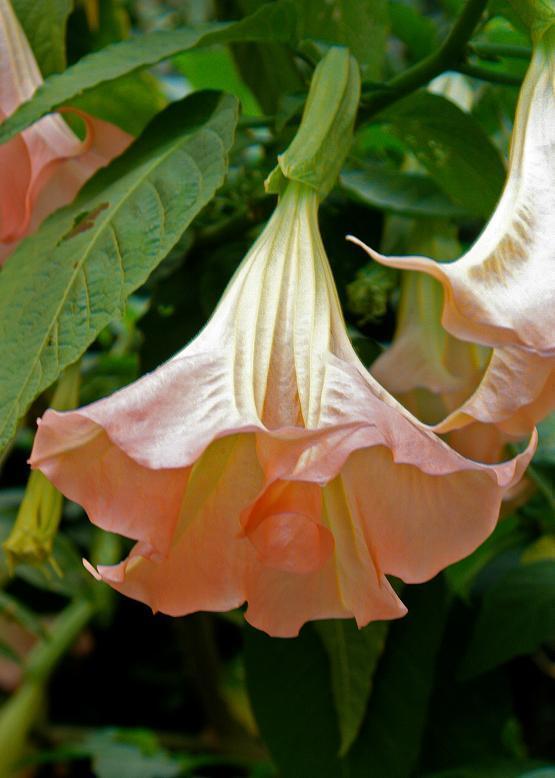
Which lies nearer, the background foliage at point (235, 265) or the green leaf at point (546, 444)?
the background foliage at point (235, 265)

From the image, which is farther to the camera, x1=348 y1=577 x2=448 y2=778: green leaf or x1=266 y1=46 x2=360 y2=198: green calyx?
x1=348 y1=577 x2=448 y2=778: green leaf

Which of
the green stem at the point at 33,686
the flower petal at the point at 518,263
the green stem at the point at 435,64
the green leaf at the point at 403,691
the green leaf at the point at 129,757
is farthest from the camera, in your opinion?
the green stem at the point at 33,686

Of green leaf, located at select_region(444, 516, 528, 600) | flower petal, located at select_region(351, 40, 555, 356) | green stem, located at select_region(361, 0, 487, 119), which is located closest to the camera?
flower petal, located at select_region(351, 40, 555, 356)

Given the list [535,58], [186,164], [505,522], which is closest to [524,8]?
[535,58]

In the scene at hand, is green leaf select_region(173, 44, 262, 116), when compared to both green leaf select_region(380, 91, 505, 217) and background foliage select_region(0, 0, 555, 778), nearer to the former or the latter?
background foliage select_region(0, 0, 555, 778)

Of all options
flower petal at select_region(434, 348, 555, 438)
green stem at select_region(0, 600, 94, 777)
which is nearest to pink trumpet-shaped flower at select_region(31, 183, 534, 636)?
flower petal at select_region(434, 348, 555, 438)

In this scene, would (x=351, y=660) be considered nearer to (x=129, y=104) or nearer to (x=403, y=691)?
(x=403, y=691)

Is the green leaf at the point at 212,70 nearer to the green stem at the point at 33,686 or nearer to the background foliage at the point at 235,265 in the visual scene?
the background foliage at the point at 235,265

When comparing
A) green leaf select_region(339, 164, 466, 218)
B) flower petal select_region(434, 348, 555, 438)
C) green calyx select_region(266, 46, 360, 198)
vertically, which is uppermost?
green calyx select_region(266, 46, 360, 198)

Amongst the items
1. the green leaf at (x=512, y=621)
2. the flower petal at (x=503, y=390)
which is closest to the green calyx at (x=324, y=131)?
the flower petal at (x=503, y=390)
